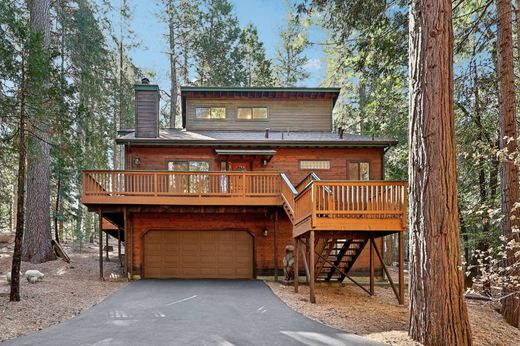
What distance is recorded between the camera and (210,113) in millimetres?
17922

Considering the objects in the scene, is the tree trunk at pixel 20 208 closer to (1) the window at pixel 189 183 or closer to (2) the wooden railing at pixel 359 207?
(1) the window at pixel 189 183

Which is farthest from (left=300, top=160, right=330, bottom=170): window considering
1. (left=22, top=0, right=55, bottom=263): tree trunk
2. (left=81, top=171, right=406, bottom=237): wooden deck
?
(left=22, top=0, right=55, bottom=263): tree trunk

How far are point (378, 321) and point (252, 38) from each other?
25034 mm

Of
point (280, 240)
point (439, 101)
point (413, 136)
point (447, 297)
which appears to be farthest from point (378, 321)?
point (280, 240)

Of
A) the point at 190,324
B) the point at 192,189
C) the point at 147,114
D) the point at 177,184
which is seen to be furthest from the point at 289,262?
the point at 147,114

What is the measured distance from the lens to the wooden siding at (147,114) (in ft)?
50.9

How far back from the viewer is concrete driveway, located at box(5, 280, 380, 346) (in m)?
6.14

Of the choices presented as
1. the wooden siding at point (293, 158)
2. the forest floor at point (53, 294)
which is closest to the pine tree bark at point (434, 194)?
the forest floor at point (53, 294)

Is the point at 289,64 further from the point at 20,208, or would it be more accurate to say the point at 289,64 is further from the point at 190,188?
the point at 20,208

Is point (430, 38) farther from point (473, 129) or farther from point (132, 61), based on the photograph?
point (132, 61)

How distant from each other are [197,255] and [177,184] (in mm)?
3065

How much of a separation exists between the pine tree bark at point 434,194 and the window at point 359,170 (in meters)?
9.01

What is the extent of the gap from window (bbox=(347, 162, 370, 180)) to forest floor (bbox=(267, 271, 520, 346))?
15.7 feet

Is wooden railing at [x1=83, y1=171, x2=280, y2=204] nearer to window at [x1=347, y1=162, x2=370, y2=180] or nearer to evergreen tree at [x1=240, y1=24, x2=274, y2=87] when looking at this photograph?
window at [x1=347, y1=162, x2=370, y2=180]
